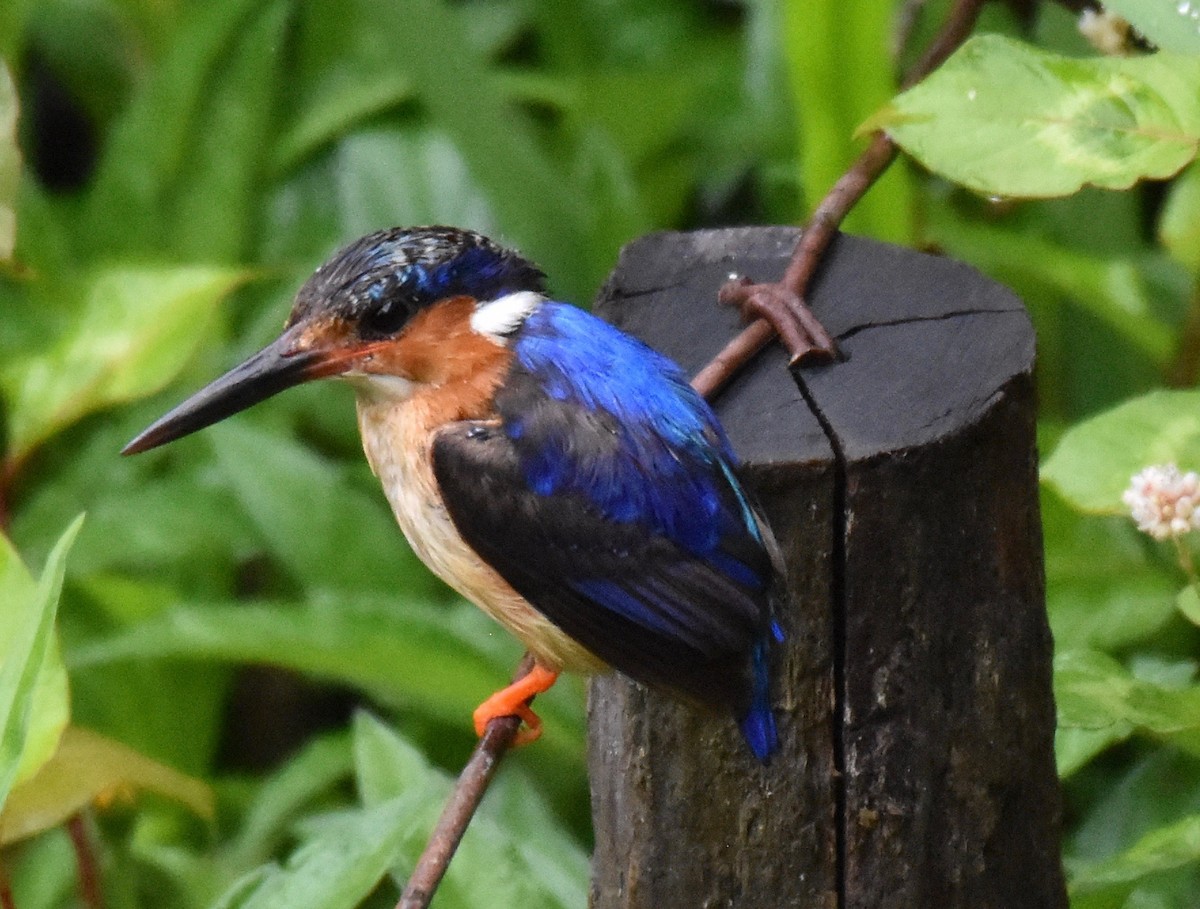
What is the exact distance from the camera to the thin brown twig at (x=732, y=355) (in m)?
1.43

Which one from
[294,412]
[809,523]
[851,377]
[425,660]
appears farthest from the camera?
[294,412]

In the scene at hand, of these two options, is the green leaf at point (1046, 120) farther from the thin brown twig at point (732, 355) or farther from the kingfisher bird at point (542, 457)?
the kingfisher bird at point (542, 457)

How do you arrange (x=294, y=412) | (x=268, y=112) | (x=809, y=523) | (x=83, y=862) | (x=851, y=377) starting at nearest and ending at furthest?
1. (x=809, y=523)
2. (x=851, y=377)
3. (x=83, y=862)
4. (x=294, y=412)
5. (x=268, y=112)

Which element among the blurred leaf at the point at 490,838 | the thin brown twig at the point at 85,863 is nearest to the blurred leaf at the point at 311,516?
the blurred leaf at the point at 490,838

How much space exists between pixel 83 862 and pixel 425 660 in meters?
0.58

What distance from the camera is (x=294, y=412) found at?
3.43m

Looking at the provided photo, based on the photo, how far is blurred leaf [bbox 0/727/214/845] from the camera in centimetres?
182

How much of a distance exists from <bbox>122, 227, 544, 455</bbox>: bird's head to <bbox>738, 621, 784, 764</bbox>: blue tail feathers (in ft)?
1.35

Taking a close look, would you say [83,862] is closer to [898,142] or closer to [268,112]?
[898,142]

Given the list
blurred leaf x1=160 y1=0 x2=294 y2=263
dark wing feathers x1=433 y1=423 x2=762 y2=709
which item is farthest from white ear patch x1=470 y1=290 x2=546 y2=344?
blurred leaf x1=160 y1=0 x2=294 y2=263

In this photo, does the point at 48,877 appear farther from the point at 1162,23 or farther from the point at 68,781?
the point at 1162,23

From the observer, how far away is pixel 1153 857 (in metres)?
1.66

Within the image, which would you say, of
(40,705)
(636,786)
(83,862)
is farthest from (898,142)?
(83,862)

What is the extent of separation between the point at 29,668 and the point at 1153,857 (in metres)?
1.06
